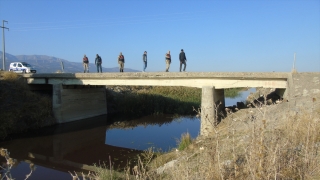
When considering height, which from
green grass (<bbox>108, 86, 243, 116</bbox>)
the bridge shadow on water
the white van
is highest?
the white van

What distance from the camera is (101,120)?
19.9 metres

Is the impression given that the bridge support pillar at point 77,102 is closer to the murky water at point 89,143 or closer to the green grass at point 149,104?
the murky water at point 89,143

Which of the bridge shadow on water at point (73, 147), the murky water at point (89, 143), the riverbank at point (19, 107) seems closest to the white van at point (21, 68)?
the riverbank at point (19, 107)

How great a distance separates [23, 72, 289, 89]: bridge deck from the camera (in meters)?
11.5

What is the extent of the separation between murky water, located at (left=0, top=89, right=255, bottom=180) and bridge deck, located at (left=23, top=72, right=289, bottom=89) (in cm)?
319

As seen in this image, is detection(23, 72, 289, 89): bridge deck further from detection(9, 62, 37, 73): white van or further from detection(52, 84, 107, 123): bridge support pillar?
detection(9, 62, 37, 73): white van

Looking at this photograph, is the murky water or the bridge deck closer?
the murky water

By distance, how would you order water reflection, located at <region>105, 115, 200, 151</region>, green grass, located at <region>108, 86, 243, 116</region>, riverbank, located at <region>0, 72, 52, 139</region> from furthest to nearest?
green grass, located at <region>108, 86, 243, 116</region>
riverbank, located at <region>0, 72, 52, 139</region>
water reflection, located at <region>105, 115, 200, 151</region>

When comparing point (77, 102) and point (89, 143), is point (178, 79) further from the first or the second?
point (77, 102)

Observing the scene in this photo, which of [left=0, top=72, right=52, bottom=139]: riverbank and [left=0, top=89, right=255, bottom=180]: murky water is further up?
[left=0, top=72, right=52, bottom=139]: riverbank

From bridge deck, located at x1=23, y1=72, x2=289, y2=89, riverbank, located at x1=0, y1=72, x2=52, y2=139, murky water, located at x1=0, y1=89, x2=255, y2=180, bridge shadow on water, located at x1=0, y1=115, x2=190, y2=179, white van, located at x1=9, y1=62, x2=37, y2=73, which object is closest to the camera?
murky water, located at x1=0, y1=89, x2=255, y2=180

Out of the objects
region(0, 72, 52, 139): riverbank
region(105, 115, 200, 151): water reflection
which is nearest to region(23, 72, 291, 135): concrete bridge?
region(0, 72, 52, 139): riverbank

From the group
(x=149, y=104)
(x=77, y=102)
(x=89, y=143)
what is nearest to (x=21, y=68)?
(x=77, y=102)

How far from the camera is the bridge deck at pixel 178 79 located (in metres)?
11.5
